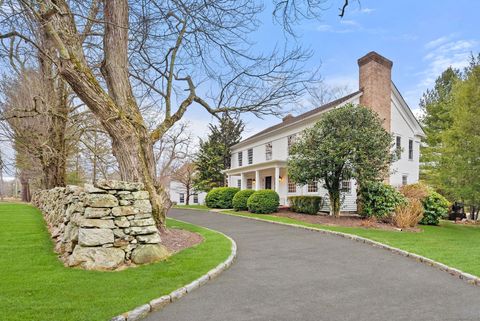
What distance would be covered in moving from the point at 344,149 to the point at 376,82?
283 inches

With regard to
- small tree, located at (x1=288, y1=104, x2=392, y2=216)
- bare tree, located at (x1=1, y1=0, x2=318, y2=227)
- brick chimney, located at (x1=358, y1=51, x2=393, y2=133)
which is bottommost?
small tree, located at (x1=288, y1=104, x2=392, y2=216)

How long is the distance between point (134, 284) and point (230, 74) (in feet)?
23.2

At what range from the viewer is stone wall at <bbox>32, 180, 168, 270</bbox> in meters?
5.59

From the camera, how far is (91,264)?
5.44 meters

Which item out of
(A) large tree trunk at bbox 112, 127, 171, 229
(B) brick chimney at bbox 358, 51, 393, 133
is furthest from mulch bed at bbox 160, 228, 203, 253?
(B) brick chimney at bbox 358, 51, 393, 133

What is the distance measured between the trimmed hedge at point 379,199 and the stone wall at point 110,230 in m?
10.0

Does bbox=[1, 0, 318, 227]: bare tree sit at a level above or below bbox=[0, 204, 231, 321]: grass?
above

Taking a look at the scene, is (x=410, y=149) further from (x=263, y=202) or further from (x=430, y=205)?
(x=263, y=202)

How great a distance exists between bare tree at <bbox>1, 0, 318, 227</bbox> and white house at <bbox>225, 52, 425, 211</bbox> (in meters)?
7.45

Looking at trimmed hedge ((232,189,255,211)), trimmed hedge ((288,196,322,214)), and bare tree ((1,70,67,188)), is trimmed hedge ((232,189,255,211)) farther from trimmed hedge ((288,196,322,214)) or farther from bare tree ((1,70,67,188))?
bare tree ((1,70,67,188))

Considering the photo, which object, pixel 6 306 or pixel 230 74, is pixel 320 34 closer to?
pixel 230 74

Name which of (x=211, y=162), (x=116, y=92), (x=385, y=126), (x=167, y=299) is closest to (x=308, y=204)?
(x=385, y=126)

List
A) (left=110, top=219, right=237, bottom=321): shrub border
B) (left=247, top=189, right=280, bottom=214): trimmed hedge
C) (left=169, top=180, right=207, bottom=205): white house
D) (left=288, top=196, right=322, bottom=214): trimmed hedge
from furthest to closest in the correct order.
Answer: (left=169, top=180, right=207, bottom=205): white house → (left=247, top=189, right=280, bottom=214): trimmed hedge → (left=288, top=196, right=322, bottom=214): trimmed hedge → (left=110, top=219, right=237, bottom=321): shrub border

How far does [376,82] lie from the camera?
17375mm
